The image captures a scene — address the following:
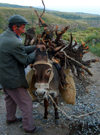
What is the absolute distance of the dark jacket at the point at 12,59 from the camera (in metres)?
2.92

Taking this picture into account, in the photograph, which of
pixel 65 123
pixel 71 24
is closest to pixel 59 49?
pixel 65 123

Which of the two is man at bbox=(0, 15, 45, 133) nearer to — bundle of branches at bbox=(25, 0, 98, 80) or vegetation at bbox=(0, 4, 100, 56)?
bundle of branches at bbox=(25, 0, 98, 80)

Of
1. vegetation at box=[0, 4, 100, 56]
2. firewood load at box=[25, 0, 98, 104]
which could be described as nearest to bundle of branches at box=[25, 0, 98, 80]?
firewood load at box=[25, 0, 98, 104]

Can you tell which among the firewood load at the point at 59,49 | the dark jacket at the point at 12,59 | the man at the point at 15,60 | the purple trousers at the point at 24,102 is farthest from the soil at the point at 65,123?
the dark jacket at the point at 12,59

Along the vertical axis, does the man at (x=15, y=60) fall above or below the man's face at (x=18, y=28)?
below

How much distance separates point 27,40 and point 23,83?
134cm

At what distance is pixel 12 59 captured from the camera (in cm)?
306

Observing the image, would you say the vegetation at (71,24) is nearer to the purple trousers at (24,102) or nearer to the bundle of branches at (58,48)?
the bundle of branches at (58,48)

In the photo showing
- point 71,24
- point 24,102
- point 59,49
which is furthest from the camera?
point 71,24

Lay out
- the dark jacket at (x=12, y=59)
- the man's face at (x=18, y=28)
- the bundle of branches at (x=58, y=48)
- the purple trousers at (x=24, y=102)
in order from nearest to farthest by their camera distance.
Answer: the dark jacket at (x=12, y=59) → the man's face at (x=18, y=28) → the purple trousers at (x=24, y=102) → the bundle of branches at (x=58, y=48)

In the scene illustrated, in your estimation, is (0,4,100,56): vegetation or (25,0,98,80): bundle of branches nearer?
(25,0,98,80): bundle of branches

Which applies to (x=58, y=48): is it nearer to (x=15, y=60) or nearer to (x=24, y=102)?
(x=15, y=60)

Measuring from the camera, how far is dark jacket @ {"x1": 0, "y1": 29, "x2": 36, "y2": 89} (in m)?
2.92

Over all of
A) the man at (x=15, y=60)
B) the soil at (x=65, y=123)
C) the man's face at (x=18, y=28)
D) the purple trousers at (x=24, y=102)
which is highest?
the man's face at (x=18, y=28)
